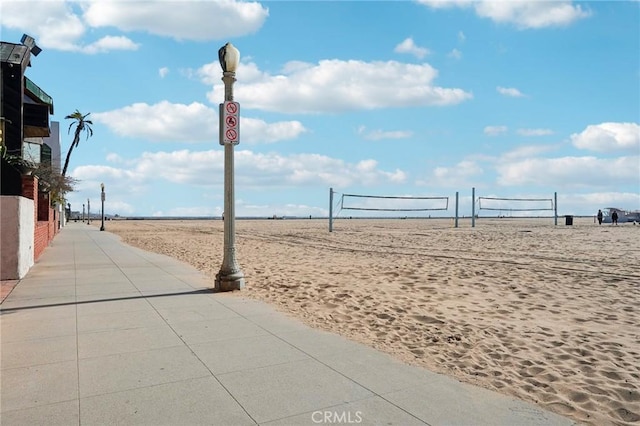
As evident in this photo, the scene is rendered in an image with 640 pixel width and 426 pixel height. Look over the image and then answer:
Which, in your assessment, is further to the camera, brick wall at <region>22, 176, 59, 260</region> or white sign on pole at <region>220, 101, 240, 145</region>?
brick wall at <region>22, 176, 59, 260</region>

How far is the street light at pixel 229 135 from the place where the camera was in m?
8.45

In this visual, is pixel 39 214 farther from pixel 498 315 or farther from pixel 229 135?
pixel 498 315

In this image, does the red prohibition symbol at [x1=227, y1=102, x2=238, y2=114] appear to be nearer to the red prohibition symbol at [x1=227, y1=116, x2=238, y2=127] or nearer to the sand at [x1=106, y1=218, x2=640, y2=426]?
the red prohibition symbol at [x1=227, y1=116, x2=238, y2=127]

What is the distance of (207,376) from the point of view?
396cm

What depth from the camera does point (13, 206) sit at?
9.27 m

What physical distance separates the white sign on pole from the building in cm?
448

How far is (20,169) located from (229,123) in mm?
6203

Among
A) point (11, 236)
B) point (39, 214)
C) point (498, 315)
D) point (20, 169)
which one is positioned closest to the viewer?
point (498, 315)

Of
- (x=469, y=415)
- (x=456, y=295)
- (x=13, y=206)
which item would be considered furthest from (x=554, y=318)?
(x=13, y=206)

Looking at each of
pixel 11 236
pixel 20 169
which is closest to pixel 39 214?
pixel 20 169

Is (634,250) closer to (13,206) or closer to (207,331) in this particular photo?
(207,331)

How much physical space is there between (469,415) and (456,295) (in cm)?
504

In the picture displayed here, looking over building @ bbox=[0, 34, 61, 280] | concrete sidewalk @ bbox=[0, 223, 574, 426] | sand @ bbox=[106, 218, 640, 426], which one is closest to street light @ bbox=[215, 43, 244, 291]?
sand @ bbox=[106, 218, 640, 426]

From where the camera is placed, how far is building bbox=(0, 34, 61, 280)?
9.26m
